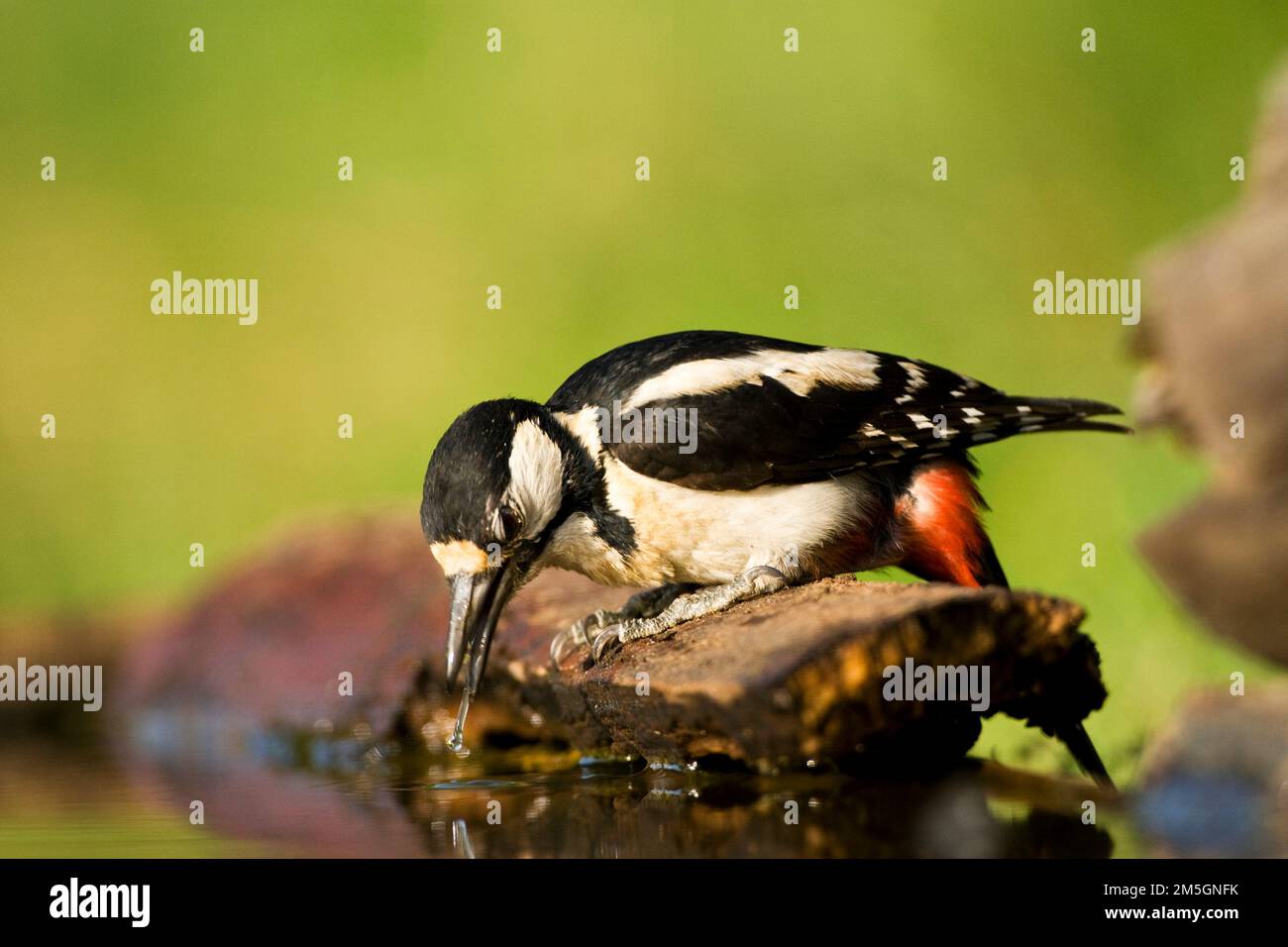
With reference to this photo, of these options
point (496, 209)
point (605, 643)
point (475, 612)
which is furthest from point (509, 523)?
point (496, 209)

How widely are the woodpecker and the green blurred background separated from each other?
2.63m

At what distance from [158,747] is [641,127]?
4433 millimetres

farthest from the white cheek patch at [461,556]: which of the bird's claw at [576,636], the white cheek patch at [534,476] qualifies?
the bird's claw at [576,636]

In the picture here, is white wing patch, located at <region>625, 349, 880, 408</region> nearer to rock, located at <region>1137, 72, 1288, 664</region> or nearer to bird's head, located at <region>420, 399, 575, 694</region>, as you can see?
bird's head, located at <region>420, 399, 575, 694</region>

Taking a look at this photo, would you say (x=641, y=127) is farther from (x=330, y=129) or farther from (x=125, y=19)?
(x=125, y=19)

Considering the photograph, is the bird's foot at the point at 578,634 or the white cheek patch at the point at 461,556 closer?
the white cheek patch at the point at 461,556

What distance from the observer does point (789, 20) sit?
787 centimetres

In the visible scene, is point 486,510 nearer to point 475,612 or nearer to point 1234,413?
point 475,612

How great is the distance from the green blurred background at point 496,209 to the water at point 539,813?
10.0ft

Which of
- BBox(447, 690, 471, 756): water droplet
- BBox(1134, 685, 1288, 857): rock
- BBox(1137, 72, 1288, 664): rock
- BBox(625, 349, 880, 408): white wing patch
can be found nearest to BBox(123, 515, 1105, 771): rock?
BBox(447, 690, 471, 756): water droplet

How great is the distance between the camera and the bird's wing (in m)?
3.45

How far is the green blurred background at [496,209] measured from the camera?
684cm

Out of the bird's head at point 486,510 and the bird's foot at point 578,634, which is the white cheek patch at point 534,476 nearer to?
the bird's head at point 486,510

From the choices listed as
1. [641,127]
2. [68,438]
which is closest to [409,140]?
[641,127]
